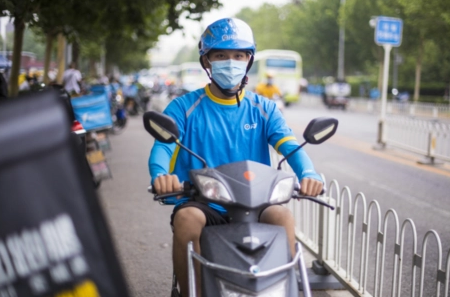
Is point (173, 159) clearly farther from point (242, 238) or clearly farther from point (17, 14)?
point (17, 14)

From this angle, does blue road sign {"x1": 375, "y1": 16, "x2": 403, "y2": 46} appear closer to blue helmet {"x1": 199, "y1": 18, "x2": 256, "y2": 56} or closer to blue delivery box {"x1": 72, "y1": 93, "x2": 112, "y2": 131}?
blue delivery box {"x1": 72, "y1": 93, "x2": 112, "y2": 131}

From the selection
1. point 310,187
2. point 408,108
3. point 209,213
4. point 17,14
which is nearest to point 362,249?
point 310,187

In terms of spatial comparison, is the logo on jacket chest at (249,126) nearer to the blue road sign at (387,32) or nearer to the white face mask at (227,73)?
the white face mask at (227,73)

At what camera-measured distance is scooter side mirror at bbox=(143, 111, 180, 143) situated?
2348 mm

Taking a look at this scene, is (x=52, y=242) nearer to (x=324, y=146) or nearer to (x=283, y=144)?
(x=283, y=144)

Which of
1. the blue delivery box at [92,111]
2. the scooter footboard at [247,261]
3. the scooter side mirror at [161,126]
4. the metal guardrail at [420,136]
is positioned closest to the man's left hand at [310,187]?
the scooter footboard at [247,261]

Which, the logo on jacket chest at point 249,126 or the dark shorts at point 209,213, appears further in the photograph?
the logo on jacket chest at point 249,126

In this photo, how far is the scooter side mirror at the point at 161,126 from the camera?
2348 millimetres

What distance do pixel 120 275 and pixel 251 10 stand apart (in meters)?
115

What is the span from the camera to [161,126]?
2.36 metres

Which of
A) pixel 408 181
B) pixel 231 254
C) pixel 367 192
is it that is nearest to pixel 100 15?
pixel 367 192

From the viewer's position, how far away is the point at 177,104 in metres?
2.92

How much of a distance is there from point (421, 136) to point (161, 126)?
10736mm

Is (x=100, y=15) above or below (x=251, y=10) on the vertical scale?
below
